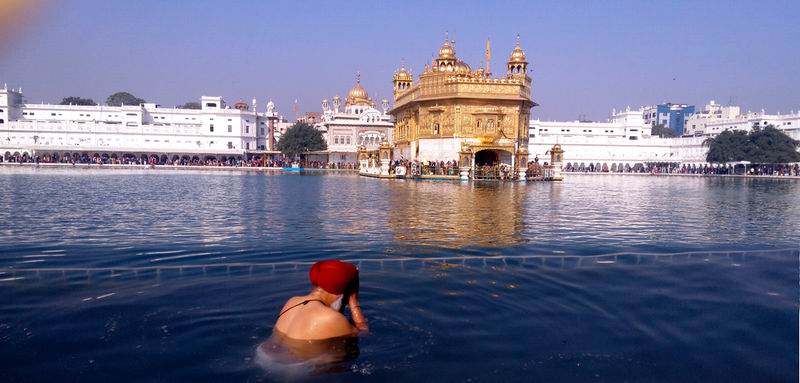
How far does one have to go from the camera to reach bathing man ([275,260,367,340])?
4.25 metres

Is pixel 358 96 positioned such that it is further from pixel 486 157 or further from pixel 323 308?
pixel 323 308

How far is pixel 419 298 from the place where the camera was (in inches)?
239

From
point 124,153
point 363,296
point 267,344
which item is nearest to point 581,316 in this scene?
point 363,296

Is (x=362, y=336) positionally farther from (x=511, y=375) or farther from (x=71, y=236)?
(x=71, y=236)

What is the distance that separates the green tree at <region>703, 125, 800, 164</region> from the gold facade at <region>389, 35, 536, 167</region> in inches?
1375

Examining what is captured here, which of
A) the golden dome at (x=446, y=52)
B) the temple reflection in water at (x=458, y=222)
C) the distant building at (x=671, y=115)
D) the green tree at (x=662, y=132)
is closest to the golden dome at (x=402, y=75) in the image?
the golden dome at (x=446, y=52)

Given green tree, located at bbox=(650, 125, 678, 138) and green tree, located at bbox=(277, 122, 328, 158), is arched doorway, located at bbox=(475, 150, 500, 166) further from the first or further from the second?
green tree, located at bbox=(650, 125, 678, 138)

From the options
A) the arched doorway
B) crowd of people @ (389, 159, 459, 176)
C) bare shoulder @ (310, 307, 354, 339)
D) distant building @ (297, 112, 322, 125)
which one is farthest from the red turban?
distant building @ (297, 112, 322, 125)

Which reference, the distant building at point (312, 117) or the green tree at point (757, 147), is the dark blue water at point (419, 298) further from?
the distant building at point (312, 117)

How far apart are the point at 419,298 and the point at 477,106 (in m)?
33.3

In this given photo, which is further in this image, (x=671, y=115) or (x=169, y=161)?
(x=671, y=115)

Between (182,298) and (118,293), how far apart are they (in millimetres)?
746

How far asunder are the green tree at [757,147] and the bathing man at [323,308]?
6824 cm

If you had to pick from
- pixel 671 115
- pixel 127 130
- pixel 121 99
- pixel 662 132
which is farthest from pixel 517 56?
pixel 671 115
